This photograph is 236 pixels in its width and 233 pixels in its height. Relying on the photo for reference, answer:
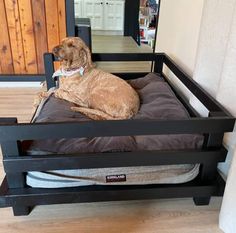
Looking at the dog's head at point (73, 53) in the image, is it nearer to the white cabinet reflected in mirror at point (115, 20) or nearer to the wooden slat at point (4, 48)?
the wooden slat at point (4, 48)

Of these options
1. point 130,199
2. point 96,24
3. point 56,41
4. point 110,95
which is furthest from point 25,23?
point 96,24

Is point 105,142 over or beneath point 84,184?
over

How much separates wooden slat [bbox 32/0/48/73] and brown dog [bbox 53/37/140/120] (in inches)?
50.5

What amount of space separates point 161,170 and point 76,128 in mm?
516

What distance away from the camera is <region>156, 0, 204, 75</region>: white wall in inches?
76.7

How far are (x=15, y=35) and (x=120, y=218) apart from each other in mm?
2450

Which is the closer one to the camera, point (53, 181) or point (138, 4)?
point (53, 181)

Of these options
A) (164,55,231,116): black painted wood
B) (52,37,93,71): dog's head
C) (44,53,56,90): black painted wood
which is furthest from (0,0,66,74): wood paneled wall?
(164,55,231,116): black painted wood

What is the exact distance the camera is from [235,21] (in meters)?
1.22

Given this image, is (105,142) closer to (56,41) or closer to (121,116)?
(121,116)

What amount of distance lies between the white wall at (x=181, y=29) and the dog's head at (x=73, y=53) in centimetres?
76

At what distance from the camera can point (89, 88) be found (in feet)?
6.30

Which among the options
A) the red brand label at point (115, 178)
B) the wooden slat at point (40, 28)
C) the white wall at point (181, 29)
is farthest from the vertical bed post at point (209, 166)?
the wooden slat at point (40, 28)

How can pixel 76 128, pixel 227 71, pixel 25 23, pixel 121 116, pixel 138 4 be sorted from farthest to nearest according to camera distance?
1. pixel 138 4
2. pixel 25 23
3. pixel 121 116
4. pixel 227 71
5. pixel 76 128
